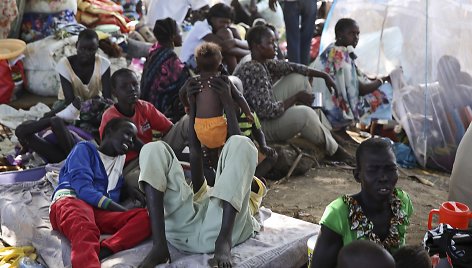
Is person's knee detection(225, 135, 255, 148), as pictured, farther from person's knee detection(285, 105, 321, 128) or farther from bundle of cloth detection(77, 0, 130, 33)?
bundle of cloth detection(77, 0, 130, 33)

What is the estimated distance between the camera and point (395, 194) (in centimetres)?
224

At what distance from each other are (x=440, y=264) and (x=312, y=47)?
467 cm

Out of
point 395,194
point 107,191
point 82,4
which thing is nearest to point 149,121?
point 107,191

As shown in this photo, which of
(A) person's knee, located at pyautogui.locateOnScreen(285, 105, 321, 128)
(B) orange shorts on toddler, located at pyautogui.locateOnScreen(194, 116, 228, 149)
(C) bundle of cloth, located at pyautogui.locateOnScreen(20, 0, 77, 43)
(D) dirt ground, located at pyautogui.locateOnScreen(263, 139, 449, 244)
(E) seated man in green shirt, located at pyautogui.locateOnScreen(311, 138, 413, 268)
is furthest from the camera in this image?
(C) bundle of cloth, located at pyautogui.locateOnScreen(20, 0, 77, 43)

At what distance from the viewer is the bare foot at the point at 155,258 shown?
2457 mm

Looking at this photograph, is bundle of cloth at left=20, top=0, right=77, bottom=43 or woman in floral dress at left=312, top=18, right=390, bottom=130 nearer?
woman in floral dress at left=312, top=18, right=390, bottom=130

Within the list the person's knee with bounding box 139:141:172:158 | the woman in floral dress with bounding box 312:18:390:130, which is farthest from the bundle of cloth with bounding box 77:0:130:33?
the person's knee with bounding box 139:141:172:158

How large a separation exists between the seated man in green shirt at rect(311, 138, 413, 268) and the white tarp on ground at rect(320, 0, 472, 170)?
8.66 feet

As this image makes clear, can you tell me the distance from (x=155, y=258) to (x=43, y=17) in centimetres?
413

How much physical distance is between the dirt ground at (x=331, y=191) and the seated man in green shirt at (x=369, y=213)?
3.96 ft

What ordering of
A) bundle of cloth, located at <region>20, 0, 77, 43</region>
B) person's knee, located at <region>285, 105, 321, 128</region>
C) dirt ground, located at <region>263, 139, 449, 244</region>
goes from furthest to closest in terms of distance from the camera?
bundle of cloth, located at <region>20, 0, 77, 43</region> → person's knee, located at <region>285, 105, 321, 128</region> → dirt ground, located at <region>263, 139, 449, 244</region>

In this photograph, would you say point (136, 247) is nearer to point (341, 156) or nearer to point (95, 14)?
point (341, 156)

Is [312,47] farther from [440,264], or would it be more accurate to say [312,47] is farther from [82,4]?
[440,264]

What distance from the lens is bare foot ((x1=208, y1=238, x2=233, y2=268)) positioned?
8.05 ft
